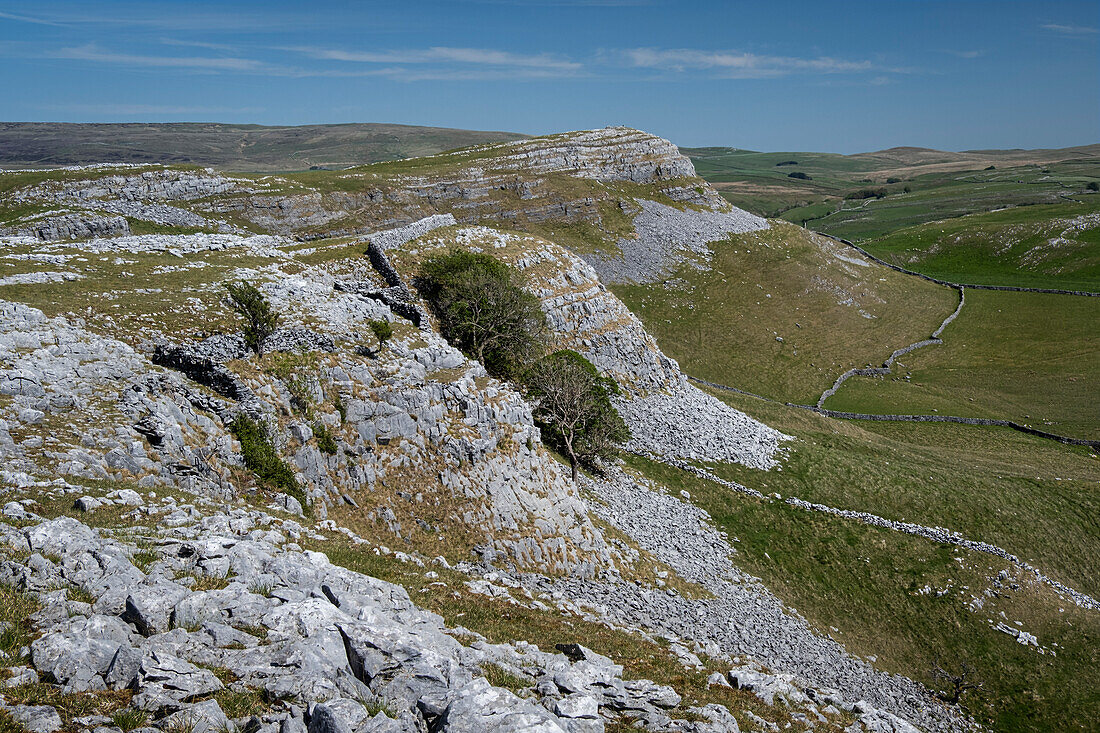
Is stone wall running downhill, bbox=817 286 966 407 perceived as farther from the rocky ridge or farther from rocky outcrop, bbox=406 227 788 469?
the rocky ridge

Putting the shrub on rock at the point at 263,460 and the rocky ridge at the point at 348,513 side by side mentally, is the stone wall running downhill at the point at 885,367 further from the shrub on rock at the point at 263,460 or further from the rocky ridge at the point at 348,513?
the shrub on rock at the point at 263,460

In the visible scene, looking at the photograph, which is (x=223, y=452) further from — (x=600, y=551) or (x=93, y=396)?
(x=600, y=551)

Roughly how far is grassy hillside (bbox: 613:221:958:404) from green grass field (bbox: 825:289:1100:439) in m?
3.93

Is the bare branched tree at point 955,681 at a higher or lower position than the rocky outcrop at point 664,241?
lower

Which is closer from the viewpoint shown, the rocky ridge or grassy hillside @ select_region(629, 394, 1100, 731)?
the rocky ridge

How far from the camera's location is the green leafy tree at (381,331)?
31.4m

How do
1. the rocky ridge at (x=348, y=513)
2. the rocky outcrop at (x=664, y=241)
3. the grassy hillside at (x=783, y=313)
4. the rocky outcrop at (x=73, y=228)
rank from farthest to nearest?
the rocky outcrop at (x=664, y=241) → the grassy hillside at (x=783, y=313) → the rocky outcrop at (x=73, y=228) → the rocky ridge at (x=348, y=513)

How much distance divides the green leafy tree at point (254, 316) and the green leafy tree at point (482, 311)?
598 inches

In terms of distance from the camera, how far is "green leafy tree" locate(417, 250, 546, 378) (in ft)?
139

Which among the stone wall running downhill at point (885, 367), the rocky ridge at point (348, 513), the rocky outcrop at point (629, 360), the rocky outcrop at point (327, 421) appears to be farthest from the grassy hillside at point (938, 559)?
the stone wall running downhill at point (885, 367)

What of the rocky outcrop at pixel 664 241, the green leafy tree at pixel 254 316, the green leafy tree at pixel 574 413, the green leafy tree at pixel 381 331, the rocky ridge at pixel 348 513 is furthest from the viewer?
the rocky outcrop at pixel 664 241

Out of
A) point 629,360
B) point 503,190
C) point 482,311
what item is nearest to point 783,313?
point 629,360

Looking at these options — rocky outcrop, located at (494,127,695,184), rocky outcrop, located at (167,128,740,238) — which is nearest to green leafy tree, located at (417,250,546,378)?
rocky outcrop, located at (167,128,740,238)

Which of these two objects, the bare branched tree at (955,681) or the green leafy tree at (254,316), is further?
the green leafy tree at (254,316)
